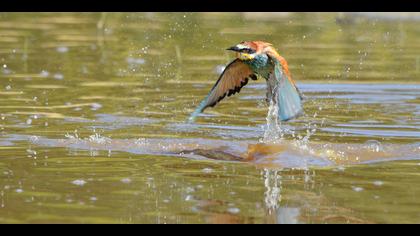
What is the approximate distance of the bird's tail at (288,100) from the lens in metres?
6.49

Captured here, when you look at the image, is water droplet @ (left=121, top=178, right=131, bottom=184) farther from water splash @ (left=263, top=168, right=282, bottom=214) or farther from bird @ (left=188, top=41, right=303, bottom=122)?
bird @ (left=188, top=41, right=303, bottom=122)

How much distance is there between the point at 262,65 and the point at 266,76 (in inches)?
4.8

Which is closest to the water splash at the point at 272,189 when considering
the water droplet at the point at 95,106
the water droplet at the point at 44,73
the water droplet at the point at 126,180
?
the water droplet at the point at 126,180

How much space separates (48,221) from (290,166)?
2.08m

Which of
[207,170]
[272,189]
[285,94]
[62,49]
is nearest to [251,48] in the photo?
[285,94]

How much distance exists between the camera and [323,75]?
34.4 feet

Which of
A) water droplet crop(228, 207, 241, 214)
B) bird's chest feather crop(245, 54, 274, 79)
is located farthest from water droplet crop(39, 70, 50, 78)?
water droplet crop(228, 207, 241, 214)

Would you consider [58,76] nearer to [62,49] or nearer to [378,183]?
[62,49]

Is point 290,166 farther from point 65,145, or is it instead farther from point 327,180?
point 65,145

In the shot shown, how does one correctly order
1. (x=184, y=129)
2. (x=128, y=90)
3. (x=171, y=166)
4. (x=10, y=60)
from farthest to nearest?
(x=10, y=60)
(x=128, y=90)
(x=184, y=129)
(x=171, y=166)

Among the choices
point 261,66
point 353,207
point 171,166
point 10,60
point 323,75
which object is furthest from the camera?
point 10,60

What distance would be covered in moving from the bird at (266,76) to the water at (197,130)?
34cm
